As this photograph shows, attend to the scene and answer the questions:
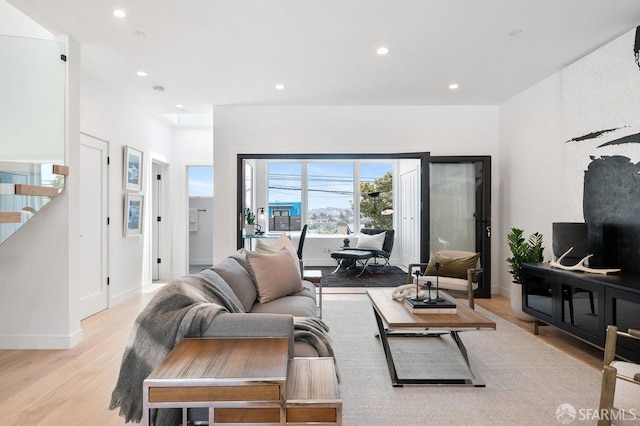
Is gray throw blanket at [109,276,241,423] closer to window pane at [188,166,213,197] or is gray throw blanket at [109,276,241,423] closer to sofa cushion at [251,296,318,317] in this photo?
sofa cushion at [251,296,318,317]

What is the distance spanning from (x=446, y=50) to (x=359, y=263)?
5.18m

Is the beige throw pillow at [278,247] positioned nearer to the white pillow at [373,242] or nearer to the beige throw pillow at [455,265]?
the beige throw pillow at [455,265]

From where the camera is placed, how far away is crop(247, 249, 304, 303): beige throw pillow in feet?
9.34

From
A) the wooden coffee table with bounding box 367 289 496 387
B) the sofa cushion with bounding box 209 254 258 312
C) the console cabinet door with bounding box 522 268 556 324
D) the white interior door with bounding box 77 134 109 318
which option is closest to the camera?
the wooden coffee table with bounding box 367 289 496 387

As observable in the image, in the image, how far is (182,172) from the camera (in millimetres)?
6453

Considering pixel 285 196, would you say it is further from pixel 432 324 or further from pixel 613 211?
pixel 432 324

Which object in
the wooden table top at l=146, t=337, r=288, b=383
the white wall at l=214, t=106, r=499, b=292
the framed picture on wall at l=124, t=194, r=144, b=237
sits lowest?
the wooden table top at l=146, t=337, r=288, b=383

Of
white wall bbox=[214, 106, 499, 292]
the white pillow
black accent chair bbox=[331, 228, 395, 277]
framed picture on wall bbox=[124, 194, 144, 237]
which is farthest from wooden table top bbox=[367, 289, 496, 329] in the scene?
the white pillow

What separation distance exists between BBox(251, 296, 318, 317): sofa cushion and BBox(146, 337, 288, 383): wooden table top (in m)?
0.97

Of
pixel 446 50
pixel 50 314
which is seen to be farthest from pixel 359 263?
pixel 50 314

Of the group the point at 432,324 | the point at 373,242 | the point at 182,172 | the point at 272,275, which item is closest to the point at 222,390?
the point at 432,324

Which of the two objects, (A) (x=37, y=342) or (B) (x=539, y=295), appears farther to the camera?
(B) (x=539, y=295)

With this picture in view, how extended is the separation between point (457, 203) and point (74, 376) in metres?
4.88

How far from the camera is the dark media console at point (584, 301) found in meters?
2.49
